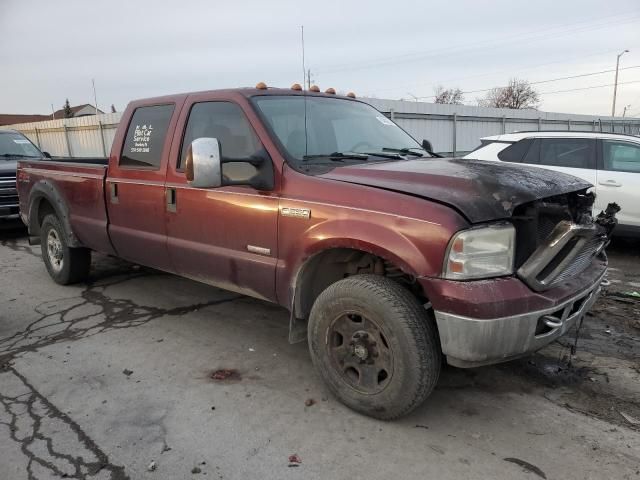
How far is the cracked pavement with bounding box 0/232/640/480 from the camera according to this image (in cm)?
259

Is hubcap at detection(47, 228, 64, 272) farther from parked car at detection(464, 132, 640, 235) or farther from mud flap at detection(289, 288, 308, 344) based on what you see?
parked car at detection(464, 132, 640, 235)

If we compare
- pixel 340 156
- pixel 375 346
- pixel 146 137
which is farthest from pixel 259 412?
pixel 146 137

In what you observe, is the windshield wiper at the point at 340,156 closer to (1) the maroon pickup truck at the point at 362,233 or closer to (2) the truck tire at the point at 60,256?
(1) the maroon pickup truck at the point at 362,233

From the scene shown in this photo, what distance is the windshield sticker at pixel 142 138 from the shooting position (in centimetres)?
440

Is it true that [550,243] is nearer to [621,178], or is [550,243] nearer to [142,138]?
[142,138]

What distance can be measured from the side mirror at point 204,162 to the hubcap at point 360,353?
1.17 metres

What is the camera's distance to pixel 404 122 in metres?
15.7

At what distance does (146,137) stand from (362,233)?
2.55 meters

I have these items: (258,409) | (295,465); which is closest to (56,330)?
(258,409)

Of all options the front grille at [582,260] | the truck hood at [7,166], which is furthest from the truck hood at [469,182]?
the truck hood at [7,166]

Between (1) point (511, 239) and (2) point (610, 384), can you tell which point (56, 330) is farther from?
(2) point (610, 384)

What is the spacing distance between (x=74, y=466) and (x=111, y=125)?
18.6 metres

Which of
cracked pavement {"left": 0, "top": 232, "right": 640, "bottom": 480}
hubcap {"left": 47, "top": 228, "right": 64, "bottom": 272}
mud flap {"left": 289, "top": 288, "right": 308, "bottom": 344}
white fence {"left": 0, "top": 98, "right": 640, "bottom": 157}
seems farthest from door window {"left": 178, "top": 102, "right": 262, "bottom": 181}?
white fence {"left": 0, "top": 98, "right": 640, "bottom": 157}

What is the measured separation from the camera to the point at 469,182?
276 cm
